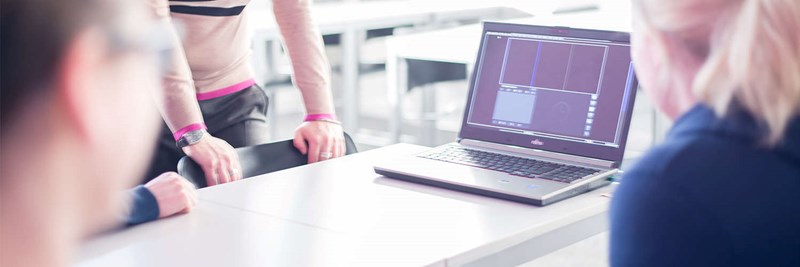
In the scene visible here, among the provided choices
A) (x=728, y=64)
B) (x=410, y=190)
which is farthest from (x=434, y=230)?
(x=728, y=64)

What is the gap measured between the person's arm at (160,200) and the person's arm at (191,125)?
28 cm

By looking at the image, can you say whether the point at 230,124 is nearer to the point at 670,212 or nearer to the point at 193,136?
the point at 193,136

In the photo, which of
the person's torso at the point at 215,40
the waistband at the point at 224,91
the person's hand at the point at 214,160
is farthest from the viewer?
the waistband at the point at 224,91

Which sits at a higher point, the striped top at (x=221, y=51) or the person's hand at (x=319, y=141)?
the striped top at (x=221, y=51)

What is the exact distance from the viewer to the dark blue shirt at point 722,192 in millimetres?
923

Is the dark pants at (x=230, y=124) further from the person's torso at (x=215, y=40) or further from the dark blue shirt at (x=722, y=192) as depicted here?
the dark blue shirt at (x=722, y=192)

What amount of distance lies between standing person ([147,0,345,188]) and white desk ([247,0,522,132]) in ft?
7.67

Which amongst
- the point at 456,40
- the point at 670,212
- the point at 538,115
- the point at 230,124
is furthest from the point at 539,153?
the point at 456,40

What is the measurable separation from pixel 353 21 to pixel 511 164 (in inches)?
133

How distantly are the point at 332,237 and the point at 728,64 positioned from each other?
2.60 feet

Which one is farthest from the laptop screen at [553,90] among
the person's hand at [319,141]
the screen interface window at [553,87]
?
the person's hand at [319,141]

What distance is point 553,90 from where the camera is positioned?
2.00 m

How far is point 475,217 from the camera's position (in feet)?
5.44

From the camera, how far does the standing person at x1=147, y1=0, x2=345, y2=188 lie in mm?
2125
